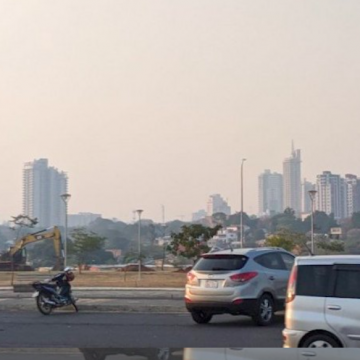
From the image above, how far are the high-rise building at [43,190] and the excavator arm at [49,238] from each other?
129143 millimetres

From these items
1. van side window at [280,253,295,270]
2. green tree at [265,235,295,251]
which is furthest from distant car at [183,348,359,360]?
green tree at [265,235,295,251]

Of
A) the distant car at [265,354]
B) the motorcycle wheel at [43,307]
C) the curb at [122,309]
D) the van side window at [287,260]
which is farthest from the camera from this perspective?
the motorcycle wheel at [43,307]

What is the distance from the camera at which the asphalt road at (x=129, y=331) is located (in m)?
14.1

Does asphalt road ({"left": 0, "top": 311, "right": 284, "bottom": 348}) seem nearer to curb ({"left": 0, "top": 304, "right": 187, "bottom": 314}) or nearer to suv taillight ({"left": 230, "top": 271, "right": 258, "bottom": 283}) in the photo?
curb ({"left": 0, "top": 304, "right": 187, "bottom": 314})

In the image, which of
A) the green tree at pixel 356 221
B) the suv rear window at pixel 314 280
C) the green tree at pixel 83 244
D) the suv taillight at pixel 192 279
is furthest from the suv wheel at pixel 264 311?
the green tree at pixel 356 221

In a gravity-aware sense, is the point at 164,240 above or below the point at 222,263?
above

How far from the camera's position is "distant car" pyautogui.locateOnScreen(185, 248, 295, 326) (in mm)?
16594

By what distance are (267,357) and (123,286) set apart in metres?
29.0

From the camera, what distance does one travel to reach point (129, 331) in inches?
628

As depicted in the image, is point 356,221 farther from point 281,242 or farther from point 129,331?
point 129,331

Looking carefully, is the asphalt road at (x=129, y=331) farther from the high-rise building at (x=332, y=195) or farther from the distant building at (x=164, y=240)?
the high-rise building at (x=332, y=195)

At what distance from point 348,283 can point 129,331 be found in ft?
19.6

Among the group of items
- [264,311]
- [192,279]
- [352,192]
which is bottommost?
[264,311]

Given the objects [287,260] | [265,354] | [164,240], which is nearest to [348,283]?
[265,354]
